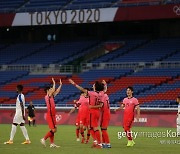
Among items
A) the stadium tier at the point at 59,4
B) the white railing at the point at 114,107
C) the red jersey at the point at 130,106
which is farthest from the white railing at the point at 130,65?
the red jersey at the point at 130,106

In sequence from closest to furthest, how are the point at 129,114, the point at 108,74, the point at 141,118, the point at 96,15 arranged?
the point at 129,114
the point at 141,118
the point at 96,15
the point at 108,74

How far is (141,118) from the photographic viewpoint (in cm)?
4016

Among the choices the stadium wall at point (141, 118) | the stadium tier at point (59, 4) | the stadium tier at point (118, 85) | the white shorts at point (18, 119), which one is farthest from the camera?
the stadium tier at point (59, 4)

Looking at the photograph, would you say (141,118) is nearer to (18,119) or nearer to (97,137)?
(18,119)

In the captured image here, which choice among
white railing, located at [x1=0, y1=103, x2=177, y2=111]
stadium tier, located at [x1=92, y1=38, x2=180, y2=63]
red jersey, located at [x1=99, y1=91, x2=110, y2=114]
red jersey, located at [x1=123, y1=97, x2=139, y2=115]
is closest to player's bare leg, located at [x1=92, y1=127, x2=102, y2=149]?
red jersey, located at [x1=99, y1=91, x2=110, y2=114]

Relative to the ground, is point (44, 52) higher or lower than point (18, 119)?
higher

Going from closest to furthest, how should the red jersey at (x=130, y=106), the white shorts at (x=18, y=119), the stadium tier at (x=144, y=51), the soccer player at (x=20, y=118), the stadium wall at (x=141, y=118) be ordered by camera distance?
the red jersey at (x=130, y=106) < the soccer player at (x=20, y=118) < the white shorts at (x=18, y=119) < the stadium wall at (x=141, y=118) < the stadium tier at (x=144, y=51)

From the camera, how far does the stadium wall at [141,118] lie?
39.1 m

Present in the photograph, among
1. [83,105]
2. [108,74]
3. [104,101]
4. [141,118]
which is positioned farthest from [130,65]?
[104,101]

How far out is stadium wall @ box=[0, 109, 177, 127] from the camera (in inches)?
1539

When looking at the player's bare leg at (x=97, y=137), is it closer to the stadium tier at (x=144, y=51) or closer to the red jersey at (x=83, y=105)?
the red jersey at (x=83, y=105)

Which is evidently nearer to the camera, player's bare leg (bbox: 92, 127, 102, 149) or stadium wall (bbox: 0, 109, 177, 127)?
player's bare leg (bbox: 92, 127, 102, 149)

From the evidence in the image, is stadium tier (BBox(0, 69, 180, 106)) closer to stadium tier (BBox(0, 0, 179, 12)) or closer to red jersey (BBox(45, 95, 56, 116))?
stadium tier (BBox(0, 0, 179, 12))

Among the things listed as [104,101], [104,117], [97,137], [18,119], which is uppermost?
[104,101]
